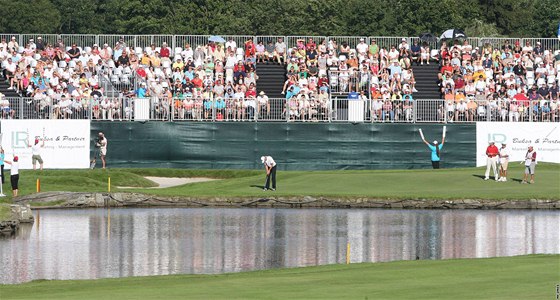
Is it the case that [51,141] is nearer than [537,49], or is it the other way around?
[51,141]

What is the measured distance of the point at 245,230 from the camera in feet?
135

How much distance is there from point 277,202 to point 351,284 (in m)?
23.6

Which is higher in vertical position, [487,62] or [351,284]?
[487,62]

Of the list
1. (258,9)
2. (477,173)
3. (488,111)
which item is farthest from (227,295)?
(258,9)

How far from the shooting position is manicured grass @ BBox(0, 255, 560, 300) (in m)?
24.5

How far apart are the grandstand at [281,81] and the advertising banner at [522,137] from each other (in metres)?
0.63

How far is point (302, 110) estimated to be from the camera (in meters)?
61.8

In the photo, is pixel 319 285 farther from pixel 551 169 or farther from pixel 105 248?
pixel 551 169

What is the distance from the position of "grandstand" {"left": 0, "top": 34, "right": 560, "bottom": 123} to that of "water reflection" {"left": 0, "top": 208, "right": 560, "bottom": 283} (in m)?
14.1

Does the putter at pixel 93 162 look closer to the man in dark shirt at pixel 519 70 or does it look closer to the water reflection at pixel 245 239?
the water reflection at pixel 245 239

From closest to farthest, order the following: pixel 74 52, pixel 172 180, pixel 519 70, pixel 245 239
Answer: pixel 245 239 < pixel 172 180 < pixel 519 70 < pixel 74 52

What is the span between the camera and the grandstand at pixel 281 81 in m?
61.5

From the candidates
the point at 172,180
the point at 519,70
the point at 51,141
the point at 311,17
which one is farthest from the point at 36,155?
the point at 311,17

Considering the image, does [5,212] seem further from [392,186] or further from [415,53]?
[415,53]
